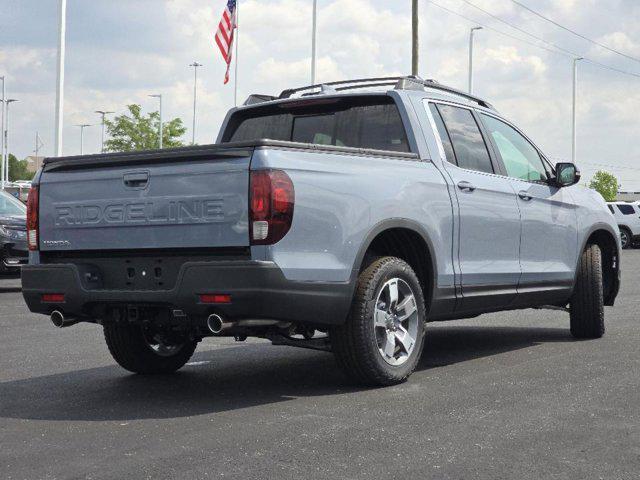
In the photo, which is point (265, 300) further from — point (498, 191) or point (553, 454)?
point (498, 191)

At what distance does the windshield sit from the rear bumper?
11.7 meters

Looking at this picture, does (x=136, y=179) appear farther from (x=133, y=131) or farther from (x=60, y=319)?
(x=133, y=131)

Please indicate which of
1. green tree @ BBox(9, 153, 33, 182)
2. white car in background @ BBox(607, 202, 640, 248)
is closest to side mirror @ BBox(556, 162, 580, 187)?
white car in background @ BBox(607, 202, 640, 248)

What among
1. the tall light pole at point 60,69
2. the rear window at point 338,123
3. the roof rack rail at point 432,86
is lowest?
the rear window at point 338,123

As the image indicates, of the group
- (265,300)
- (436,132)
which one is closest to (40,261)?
(265,300)

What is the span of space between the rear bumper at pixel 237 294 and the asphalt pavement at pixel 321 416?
54 centimetres

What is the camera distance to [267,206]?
19.1 ft

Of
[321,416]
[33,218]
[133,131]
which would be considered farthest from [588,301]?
[133,131]

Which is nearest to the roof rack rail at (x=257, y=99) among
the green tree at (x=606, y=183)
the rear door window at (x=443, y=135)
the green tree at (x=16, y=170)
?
the rear door window at (x=443, y=135)

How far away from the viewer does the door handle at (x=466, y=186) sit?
744 cm

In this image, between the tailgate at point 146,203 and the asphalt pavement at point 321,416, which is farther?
the tailgate at point 146,203

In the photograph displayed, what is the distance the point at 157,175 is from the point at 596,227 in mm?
4592

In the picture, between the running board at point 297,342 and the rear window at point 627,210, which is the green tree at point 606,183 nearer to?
the rear window at point 627,210

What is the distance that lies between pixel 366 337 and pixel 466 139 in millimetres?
2169
